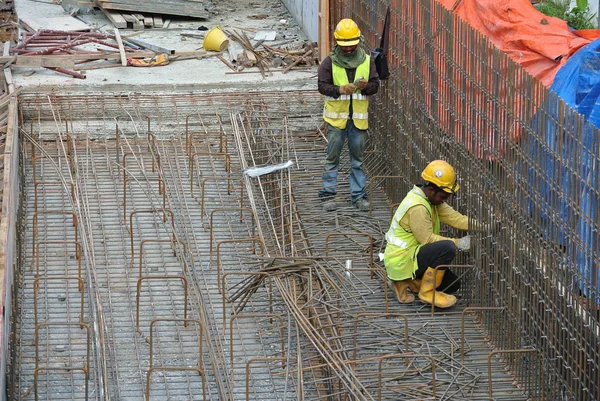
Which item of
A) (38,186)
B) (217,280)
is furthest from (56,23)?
(217,280)

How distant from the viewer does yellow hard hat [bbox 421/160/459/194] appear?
9164 mm

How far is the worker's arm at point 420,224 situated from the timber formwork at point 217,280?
0.65 m

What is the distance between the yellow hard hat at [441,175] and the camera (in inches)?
361

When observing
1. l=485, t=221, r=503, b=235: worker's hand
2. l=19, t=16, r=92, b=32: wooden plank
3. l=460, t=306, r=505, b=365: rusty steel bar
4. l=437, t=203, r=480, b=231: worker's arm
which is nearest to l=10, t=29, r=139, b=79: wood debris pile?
l=19, t=16, r=92, b=32: wooden plank

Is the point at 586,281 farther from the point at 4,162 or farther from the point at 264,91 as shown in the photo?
the point at 264,91

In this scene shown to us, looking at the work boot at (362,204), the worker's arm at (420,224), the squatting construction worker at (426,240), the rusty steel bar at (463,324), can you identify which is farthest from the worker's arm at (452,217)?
the work boot at (362,204)

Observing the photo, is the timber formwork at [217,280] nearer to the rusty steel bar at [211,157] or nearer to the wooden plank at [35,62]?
the rusty steel bar at [211,157]

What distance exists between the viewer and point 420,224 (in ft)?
30.6

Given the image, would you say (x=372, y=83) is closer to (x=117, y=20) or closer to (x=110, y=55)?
(x=110, y=55)

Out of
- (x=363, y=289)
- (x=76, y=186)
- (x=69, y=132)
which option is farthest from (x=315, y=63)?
(x=363, y=289)

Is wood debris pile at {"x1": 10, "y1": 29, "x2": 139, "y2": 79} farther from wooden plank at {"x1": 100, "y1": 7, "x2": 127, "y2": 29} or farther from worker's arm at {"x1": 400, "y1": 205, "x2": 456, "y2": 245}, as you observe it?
worker's arm at {"x1": 400, "y1": 205, "x2": 456, "y2": 245}

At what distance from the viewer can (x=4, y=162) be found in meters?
11.5

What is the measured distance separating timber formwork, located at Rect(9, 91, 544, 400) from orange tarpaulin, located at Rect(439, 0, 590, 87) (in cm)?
196

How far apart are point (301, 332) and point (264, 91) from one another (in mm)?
6237
